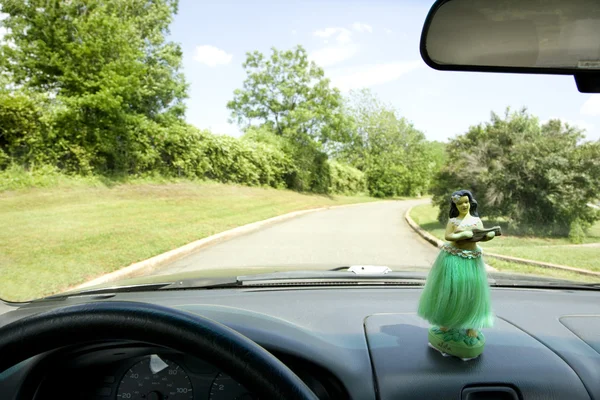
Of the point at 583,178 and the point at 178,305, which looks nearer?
the point at 178,305

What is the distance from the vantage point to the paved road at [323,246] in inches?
261

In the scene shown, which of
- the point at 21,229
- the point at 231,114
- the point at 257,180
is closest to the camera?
the point at 21,229

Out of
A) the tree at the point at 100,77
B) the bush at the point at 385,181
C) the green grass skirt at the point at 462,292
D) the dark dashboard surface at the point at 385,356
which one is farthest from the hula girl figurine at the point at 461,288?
the bush at the point at 385,181

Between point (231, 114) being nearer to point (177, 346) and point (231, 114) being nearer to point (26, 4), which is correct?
point (26, 4)

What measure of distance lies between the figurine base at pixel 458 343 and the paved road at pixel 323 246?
1.87 metres

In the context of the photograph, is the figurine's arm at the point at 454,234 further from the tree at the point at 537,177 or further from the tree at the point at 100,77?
the tree at the point at 100,77

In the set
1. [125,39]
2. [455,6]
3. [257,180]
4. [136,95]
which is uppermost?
[125,39]

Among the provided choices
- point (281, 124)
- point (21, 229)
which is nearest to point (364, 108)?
point (281, 124)

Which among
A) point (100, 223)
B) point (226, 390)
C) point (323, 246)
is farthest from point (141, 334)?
point (323, 246)

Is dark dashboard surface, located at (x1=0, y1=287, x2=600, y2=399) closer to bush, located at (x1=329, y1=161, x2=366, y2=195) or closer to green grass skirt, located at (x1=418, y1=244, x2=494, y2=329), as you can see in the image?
green grass skirt, located at (x1=418, y1=244, x2=494, y2=329)

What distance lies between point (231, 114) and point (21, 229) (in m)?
3.35

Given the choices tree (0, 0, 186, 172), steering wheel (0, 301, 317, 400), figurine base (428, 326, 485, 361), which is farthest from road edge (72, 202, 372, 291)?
figurine base (428, 326, 485, 361)

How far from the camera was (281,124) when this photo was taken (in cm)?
766

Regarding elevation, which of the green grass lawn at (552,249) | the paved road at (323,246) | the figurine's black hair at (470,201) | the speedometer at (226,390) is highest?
the figurine's black hair at (470,201)
